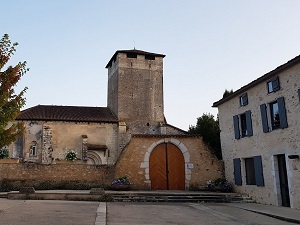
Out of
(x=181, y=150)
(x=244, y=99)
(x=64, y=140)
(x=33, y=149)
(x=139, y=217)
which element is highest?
(x=244, y=99)

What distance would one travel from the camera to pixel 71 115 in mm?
28344

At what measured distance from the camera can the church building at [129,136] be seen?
16.6 m

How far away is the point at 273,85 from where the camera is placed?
1246 centimetres

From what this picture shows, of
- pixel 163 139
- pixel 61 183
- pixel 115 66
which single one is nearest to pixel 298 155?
pixel 163 139

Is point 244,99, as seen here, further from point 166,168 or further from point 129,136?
point 129,136

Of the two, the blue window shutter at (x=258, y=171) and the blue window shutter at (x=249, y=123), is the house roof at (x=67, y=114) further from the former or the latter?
the blue window shutter at (x=258, y=171)

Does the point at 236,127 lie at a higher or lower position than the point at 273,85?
lower

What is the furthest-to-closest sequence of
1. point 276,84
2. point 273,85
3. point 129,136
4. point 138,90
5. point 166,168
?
point 138,90
point 129,136
point 166,168
point 273,85
point 276,84

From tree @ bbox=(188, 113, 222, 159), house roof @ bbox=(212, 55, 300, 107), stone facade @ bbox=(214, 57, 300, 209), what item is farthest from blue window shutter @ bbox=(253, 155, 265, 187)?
tree @ bbox=(188, 113, 222, 159)

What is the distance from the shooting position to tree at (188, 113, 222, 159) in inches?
1147

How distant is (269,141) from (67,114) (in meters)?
20.0

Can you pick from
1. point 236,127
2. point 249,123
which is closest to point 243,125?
point 236,127

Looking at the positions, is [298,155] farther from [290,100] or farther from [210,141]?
Result: [210,141]

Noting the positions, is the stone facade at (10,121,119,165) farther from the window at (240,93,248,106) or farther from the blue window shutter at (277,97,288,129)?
the blue window shutter at (277,97,288,129)
